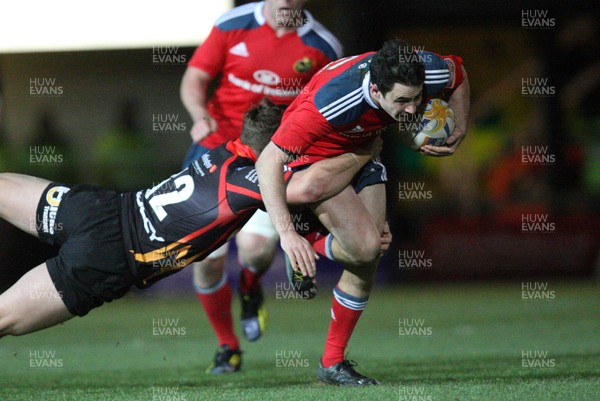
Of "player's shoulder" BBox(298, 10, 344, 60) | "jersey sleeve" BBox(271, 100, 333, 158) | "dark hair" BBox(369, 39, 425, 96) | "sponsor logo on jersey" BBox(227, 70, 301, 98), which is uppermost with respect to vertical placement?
"dark hair" BBox(369, 39, 425, 96)

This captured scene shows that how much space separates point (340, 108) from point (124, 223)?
4.22 ft

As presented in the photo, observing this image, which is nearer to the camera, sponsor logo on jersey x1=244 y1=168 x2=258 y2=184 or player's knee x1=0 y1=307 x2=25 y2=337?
player's knee x1=0 y1=307 x2=25 y2=337

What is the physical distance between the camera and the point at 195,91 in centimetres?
716

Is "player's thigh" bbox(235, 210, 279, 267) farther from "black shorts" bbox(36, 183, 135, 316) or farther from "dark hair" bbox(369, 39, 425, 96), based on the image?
"dark hair" bbox(369, 39, 425, 96)

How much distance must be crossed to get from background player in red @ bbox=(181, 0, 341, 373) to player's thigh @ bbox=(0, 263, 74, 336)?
2136 mm

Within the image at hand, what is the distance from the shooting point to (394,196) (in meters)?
13.4

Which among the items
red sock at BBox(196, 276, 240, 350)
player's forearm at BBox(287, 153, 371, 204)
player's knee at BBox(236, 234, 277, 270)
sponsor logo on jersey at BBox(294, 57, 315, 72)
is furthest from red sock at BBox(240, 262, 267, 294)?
player's forearm at BBox(287, 153, 371, 204)

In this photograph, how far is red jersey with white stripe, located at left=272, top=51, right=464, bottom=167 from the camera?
207 inches

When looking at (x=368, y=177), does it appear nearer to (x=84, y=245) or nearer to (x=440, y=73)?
(x=440, y=73)

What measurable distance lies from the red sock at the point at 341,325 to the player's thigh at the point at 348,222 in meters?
0.37

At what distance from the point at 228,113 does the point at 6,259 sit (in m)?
5.54

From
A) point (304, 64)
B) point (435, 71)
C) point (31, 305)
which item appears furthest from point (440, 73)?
point (31, 305)

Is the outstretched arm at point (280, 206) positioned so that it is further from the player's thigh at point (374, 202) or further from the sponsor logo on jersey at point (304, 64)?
the sponsor logo on jersey at point (304, 64)

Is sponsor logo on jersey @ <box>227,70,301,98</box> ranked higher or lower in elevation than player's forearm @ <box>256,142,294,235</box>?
lower
